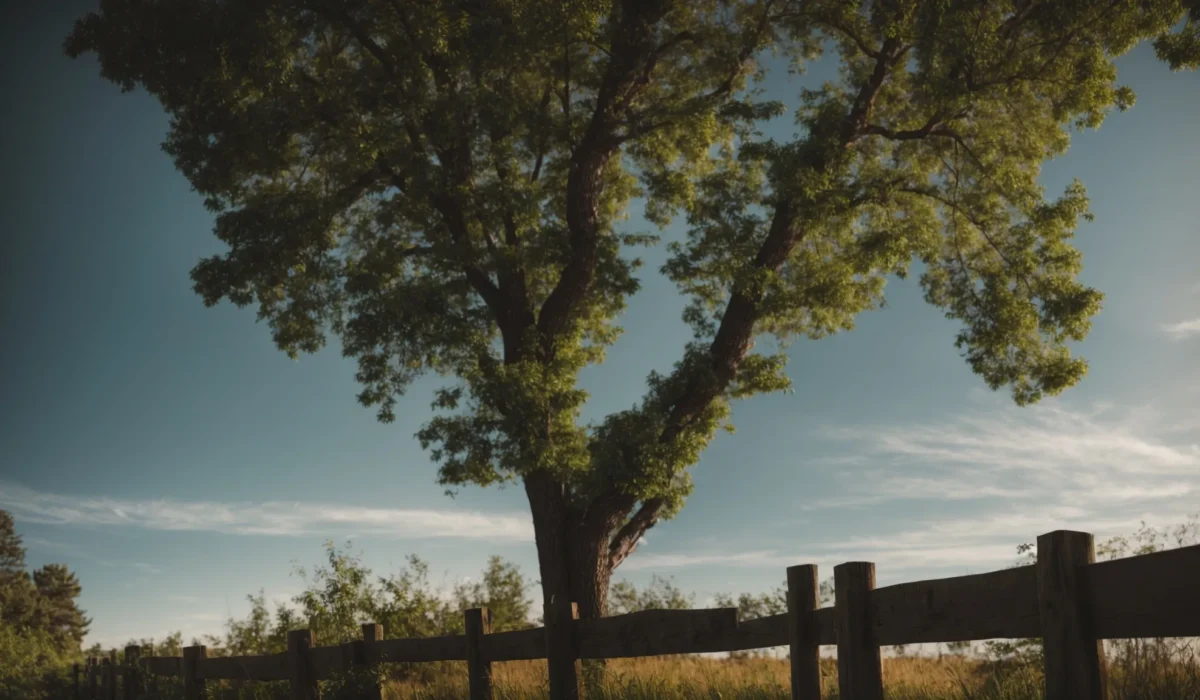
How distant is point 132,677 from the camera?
63.1 feet

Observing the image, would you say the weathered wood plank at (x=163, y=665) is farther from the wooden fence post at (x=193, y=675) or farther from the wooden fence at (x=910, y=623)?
the wooden fence at (x=910, y=623)

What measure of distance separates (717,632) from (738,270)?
9.44 meters

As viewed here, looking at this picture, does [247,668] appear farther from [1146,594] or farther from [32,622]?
[32,622]

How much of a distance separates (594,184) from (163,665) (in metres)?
11.5

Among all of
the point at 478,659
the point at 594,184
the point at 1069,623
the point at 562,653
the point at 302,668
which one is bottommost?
the point at 302,668

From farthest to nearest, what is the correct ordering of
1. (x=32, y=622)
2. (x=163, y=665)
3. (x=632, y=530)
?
1. (x=32, y=622)
2. (x=163, y=665)
3. (x=632, y=530)

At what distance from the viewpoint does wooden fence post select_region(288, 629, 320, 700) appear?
1277 cm

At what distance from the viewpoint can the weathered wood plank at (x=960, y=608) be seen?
17.3ft

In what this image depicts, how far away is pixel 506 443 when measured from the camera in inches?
626

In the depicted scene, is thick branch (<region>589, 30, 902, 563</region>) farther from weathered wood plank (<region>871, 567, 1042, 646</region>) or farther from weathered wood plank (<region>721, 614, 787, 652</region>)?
weathered wood plank (<region>871, 567, 1042, 646</region>)

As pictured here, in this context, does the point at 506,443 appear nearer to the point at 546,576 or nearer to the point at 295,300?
the point at 546,576

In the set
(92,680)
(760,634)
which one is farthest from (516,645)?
(92,680)

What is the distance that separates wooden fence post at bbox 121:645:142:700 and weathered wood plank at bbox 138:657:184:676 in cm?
59

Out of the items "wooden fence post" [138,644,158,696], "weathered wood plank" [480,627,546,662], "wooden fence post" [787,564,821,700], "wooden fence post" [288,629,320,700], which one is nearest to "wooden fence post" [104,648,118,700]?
"wooden fence post" [138,644,158,696]
